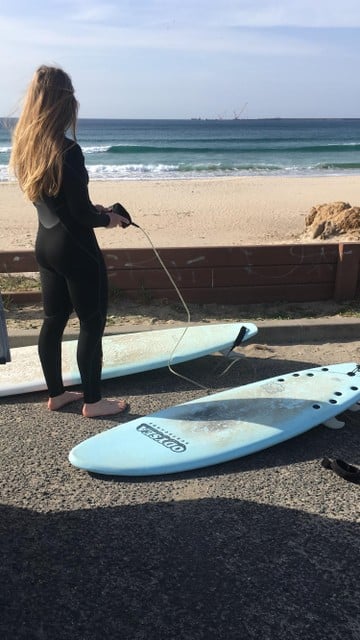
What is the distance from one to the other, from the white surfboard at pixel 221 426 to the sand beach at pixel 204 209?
18.4ft

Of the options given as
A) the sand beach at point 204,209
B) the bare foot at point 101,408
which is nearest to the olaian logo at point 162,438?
the bare foot at point 101,408

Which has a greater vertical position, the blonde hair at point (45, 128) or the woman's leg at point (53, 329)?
the blonde hair at point (45, 128)

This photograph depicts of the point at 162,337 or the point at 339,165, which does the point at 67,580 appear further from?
the point at 339,165

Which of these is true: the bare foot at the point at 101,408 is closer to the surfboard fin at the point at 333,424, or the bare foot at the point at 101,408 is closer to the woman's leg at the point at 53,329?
the woman's leg at the point at 53,329

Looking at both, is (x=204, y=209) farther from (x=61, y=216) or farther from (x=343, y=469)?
(x=343, y=469)

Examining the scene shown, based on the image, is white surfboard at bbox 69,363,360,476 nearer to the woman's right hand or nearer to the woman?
the woman

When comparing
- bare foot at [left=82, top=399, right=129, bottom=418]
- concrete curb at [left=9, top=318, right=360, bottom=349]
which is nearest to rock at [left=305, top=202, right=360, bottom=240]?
concrete curb at [left=9, top=318, right=360, bottom=349]

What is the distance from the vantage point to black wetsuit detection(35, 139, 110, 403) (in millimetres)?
3145

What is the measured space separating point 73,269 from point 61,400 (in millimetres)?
969

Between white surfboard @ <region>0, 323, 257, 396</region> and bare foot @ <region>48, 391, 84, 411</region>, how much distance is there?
0.24m

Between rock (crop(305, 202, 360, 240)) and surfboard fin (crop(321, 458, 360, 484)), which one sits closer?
surfboard fin (crop(321, 458, 360, 484))

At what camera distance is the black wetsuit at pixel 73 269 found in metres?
3.14

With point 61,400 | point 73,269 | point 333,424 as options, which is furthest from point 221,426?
point 73,269

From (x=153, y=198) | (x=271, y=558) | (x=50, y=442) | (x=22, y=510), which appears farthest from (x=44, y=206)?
(x=153, y=198)
